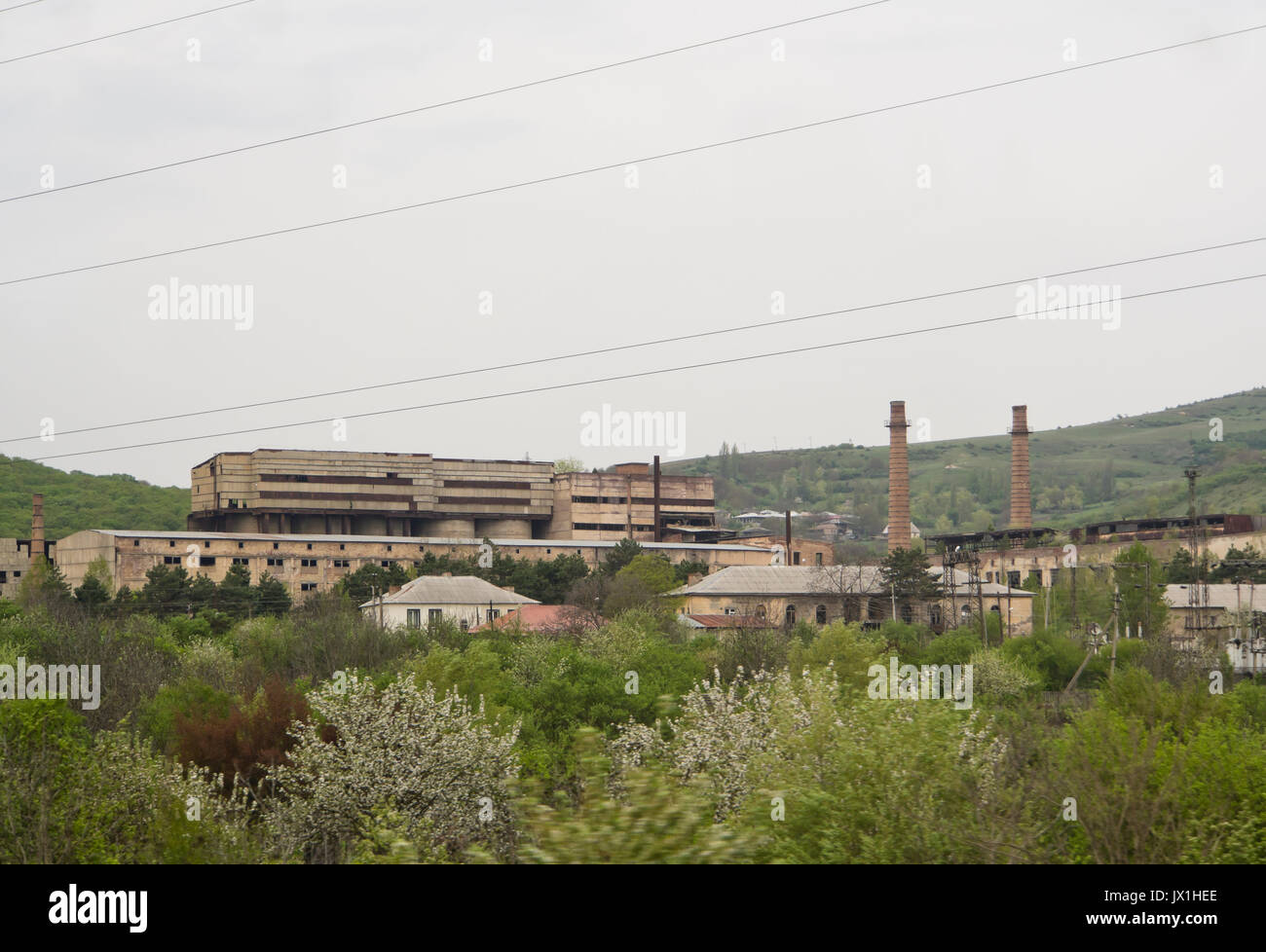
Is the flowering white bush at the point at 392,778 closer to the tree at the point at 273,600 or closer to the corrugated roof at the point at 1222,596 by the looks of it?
the tree at the point at 273,600

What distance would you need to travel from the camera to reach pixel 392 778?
3081 cm

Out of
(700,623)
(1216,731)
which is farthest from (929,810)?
(700,623)

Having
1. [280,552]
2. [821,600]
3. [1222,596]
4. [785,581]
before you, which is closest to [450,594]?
[785,581]

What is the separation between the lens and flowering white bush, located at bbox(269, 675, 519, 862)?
98.6ft

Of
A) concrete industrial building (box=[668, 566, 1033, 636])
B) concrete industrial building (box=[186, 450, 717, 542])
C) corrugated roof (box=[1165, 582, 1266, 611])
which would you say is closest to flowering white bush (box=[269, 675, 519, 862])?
concrete industrial building (box=[668, 566, 1033, 636])

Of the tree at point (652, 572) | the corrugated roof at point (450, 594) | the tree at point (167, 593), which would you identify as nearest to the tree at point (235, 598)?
the tree at point (167, 593)

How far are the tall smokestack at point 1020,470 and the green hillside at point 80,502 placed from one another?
97.0 m

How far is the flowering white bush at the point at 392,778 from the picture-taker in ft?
98.6

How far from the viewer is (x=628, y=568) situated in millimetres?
104312

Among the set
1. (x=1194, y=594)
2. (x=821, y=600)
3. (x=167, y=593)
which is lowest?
(x=821, y=600)

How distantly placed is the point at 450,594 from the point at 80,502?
87416 millimetres

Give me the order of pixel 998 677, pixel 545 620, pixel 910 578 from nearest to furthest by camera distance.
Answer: pixel 998 677, pixel 545 620, pixel 910 578

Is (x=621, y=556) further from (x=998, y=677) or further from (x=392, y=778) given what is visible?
(x=392, y=778)

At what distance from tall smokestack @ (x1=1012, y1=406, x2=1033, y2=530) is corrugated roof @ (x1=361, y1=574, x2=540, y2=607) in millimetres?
53443
